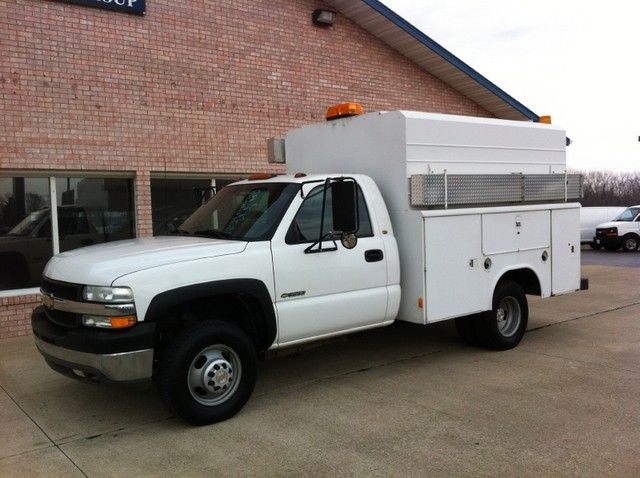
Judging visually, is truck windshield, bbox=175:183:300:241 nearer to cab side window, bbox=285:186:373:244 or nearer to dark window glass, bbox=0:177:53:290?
cab side window, bbox=285:186:373:244

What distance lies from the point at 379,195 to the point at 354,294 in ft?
3.64

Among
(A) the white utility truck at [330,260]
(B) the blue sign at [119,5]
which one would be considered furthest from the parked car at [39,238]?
(A) the white utility truck at [330,260]

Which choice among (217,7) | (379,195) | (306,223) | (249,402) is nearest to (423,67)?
(217,7)

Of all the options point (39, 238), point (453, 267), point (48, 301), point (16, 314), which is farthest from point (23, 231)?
point (453, 267)

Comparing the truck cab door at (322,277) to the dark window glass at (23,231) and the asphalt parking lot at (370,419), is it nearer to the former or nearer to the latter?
the asphalt parking lot at (370,419)

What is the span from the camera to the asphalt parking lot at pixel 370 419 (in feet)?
13.5

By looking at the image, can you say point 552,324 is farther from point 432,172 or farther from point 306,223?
point 306,223

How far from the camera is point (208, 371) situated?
4.79 metres

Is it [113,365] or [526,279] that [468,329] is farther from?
[113,365]

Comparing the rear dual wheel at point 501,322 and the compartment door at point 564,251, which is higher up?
the compartment door at point 564,251

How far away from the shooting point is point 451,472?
3.94 m

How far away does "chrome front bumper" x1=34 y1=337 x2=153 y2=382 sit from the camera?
14.4ft

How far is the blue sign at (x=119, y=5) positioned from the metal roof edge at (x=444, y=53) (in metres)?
4.23

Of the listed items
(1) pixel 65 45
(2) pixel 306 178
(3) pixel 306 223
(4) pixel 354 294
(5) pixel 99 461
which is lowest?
(5) pixel 99 461
